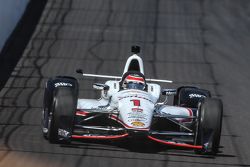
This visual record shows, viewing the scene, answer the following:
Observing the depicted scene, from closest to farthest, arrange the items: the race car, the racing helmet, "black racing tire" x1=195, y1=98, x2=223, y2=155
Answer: the race car
"black racing tire" x1=195, y1=98, x2=223, y2=155
the racing helmet

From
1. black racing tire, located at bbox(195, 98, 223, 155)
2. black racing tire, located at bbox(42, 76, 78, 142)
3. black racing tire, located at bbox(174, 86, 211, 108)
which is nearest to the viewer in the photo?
black racing tire, located at bbox(195, 98, 223, 155)

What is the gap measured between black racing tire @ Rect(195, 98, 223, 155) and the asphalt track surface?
0.22 metres

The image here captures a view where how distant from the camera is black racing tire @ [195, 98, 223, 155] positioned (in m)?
13.4

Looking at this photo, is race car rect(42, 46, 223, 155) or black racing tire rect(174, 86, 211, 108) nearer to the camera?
race car rect(42, 46, 223, 155)

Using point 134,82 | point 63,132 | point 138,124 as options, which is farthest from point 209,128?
point 63,132

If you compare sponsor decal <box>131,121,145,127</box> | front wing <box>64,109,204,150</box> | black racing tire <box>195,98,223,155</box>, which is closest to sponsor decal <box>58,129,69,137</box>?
front wing <box>64,109,204,150</box>

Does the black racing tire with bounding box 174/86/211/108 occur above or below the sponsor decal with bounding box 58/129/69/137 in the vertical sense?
above

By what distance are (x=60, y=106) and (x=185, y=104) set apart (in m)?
3.10

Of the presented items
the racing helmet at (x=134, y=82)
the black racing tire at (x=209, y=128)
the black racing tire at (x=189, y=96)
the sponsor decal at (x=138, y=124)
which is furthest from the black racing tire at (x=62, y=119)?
the black racing tire at (x=189, y=96)

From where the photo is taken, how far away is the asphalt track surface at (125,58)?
1334 centimetres

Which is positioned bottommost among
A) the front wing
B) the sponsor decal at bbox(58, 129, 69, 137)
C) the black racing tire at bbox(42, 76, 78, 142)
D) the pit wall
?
the sponsor decal at bbox(58, 129, 69, 137)

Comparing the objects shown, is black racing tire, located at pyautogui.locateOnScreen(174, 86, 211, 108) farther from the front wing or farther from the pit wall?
the pit wall

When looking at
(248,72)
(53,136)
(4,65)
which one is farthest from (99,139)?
(248,72)

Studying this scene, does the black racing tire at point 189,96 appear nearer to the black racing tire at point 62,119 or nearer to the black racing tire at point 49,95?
the black racing tire at point 49,95
